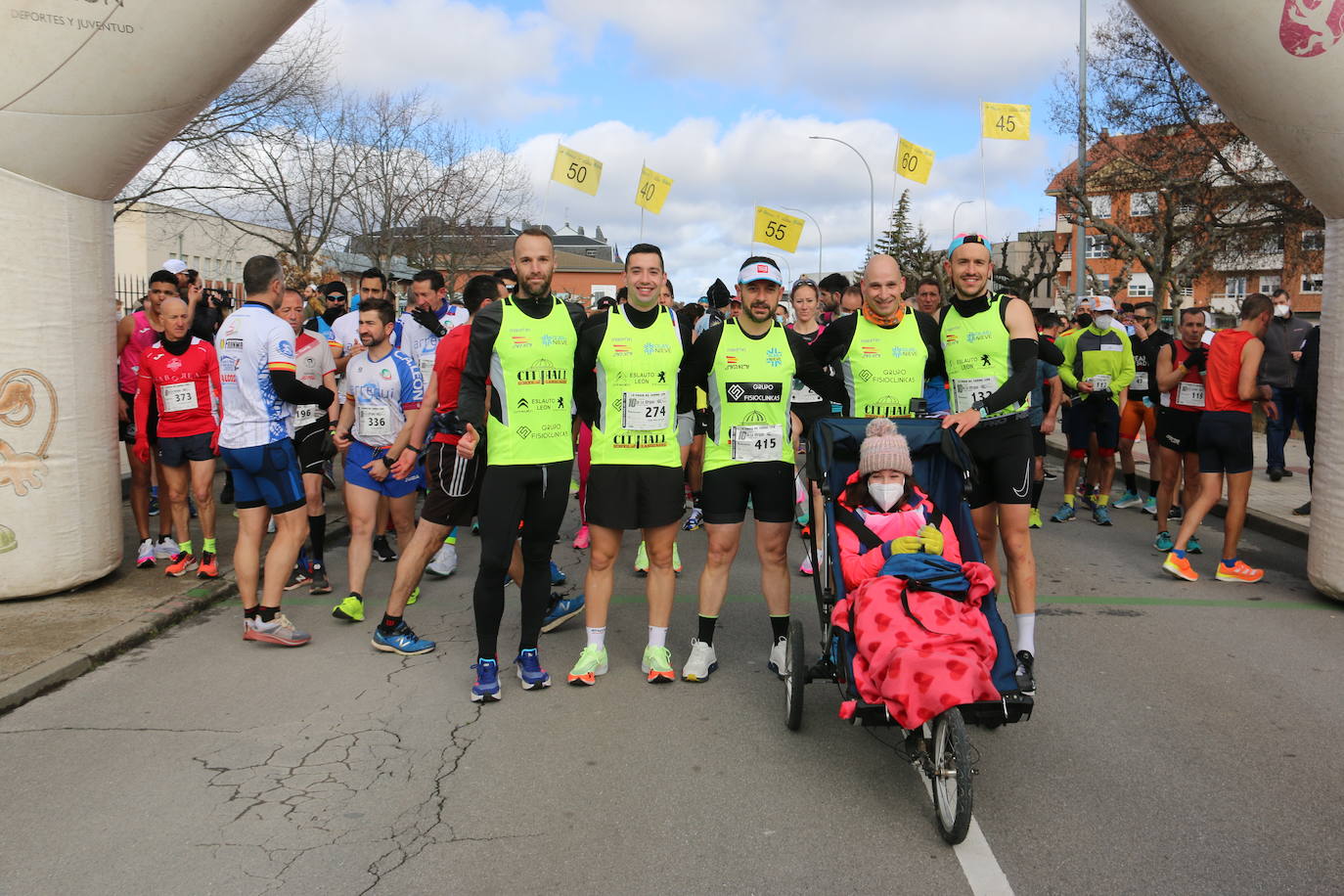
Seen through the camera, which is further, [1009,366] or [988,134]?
[988,134]

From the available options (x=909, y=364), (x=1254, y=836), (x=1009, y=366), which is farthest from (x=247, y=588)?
(x=1254, y=836)

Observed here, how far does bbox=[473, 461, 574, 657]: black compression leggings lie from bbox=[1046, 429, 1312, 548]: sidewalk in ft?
20.0

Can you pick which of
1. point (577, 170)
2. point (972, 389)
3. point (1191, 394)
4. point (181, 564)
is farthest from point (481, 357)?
point (577, 170)

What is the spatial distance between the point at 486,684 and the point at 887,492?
2095 millimetres

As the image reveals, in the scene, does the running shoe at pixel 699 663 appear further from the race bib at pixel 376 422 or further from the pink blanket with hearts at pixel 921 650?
the race bib at pixel 376 422

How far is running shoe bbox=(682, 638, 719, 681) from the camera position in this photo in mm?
5242

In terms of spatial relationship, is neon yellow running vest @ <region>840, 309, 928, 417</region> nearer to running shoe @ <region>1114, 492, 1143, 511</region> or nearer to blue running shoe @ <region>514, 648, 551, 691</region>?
blue running shoe @ <region>514, 648, 551, 691</region>

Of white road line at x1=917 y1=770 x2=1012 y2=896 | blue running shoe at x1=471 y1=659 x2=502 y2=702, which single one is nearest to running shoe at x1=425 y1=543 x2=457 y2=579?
blue running shoe at x1=471 y1=659 x2=502 y2=702

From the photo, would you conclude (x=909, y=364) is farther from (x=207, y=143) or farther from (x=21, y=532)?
(x=207, y=143)

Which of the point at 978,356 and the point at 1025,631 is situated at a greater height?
the point at 978,356

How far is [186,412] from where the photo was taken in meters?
7.16

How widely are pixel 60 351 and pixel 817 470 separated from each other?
189 inches

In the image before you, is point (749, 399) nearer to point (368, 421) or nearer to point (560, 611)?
point (560, 611)

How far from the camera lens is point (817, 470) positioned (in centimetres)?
488
